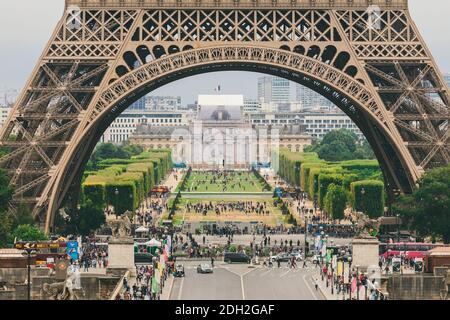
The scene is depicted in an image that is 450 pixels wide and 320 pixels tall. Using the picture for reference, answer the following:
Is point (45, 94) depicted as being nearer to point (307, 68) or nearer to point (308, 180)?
point (307, 68)

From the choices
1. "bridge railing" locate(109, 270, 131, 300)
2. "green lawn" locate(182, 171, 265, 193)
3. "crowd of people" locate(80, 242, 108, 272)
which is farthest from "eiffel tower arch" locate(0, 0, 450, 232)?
"green lawn" locate(182, 171, 265, 193)

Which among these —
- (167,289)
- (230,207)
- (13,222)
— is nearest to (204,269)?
(167,289)

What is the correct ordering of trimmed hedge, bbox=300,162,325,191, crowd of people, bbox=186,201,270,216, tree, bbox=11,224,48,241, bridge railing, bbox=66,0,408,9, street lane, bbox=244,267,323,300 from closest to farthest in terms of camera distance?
street lane, bbox=244,267,323,300, tree, bbox=11,224,48,241, bridge railing, bbox=66,0,408,9, crowd of people, bbox=186,201,270,216, trimmed hedge, bbox=300,162,325,191

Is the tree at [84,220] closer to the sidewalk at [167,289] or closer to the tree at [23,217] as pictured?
the tree at [23,217]

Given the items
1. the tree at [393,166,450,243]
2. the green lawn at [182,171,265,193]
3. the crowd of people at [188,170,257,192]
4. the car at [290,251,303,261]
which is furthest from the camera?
the crowd of people at [188,170,257,192]

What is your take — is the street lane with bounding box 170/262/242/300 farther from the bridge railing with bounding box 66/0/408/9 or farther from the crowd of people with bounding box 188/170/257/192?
the crowd of people with bounding box 188/170/257/192

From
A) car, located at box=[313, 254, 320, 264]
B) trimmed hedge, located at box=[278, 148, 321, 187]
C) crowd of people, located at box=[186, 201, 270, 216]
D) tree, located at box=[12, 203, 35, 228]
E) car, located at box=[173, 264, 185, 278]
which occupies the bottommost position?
car, located at box=[173, 264, 185, 278]

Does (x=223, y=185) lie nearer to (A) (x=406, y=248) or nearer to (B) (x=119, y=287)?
(A) (x=406, y=248)
